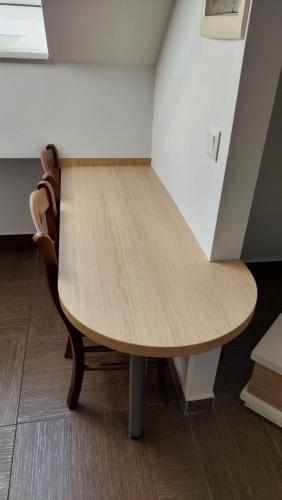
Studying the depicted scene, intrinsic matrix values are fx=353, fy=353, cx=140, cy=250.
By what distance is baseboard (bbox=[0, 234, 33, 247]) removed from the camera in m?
2.47

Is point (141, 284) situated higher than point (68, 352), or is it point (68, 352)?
point (141, 284)

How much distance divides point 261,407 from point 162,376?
0.44 metres

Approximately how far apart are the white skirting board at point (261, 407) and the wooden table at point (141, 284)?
49 cm

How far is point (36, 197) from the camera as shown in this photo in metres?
1.22

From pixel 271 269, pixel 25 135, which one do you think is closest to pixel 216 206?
pixel 25 135

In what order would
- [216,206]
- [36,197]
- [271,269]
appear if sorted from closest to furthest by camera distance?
[216,206] < [36,197] < [271,269]

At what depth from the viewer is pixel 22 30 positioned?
73.0 inches

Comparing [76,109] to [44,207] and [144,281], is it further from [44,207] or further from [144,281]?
[144,281]

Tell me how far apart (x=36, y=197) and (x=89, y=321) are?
1.71 feet

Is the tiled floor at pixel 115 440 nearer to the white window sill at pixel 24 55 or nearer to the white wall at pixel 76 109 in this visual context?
the white wall at pixel 76 109

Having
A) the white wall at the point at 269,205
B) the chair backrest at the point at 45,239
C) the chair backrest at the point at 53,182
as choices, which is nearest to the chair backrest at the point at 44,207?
the chair backrest at the point at 45,239

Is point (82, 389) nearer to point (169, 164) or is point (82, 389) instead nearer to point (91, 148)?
point (169, 164)

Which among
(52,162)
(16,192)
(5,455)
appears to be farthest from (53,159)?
(5,455)

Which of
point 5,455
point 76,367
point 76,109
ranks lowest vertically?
point 5,455
